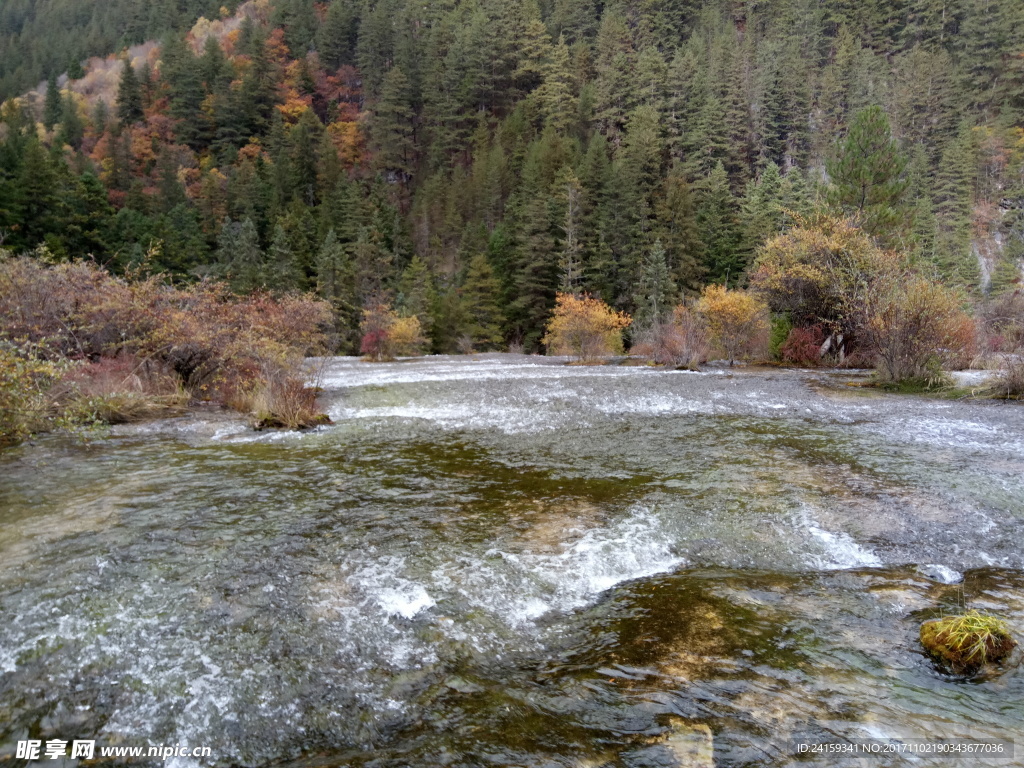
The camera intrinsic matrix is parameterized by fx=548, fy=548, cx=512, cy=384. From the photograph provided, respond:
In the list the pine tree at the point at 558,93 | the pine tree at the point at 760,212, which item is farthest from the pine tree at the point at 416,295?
the pine tree at the point at 558,93

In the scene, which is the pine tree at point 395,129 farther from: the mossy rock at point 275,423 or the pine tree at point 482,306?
the mossy rock at point 275,423

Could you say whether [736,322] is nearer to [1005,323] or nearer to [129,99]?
[1005,323]

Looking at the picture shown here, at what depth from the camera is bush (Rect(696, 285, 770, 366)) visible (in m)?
26.7

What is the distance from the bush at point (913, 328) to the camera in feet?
56.4

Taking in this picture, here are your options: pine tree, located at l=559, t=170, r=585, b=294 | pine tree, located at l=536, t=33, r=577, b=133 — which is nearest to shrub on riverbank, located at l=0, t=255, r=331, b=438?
pine tree, located at l=559, t=170, r=585, b=294

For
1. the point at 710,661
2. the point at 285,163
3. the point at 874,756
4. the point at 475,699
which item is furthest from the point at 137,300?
the point at 285,163

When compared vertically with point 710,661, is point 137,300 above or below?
above

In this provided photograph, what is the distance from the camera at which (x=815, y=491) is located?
26.8 feet

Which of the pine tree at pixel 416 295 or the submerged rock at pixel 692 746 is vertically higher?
the pine tree at pixel 416 295

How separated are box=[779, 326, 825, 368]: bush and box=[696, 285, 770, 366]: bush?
43.5 inches

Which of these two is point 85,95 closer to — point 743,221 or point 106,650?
point 743,221

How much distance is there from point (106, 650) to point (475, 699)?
298cm

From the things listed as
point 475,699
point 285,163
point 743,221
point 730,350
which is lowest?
point 475,699

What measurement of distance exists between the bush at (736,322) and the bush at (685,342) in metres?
0.57
